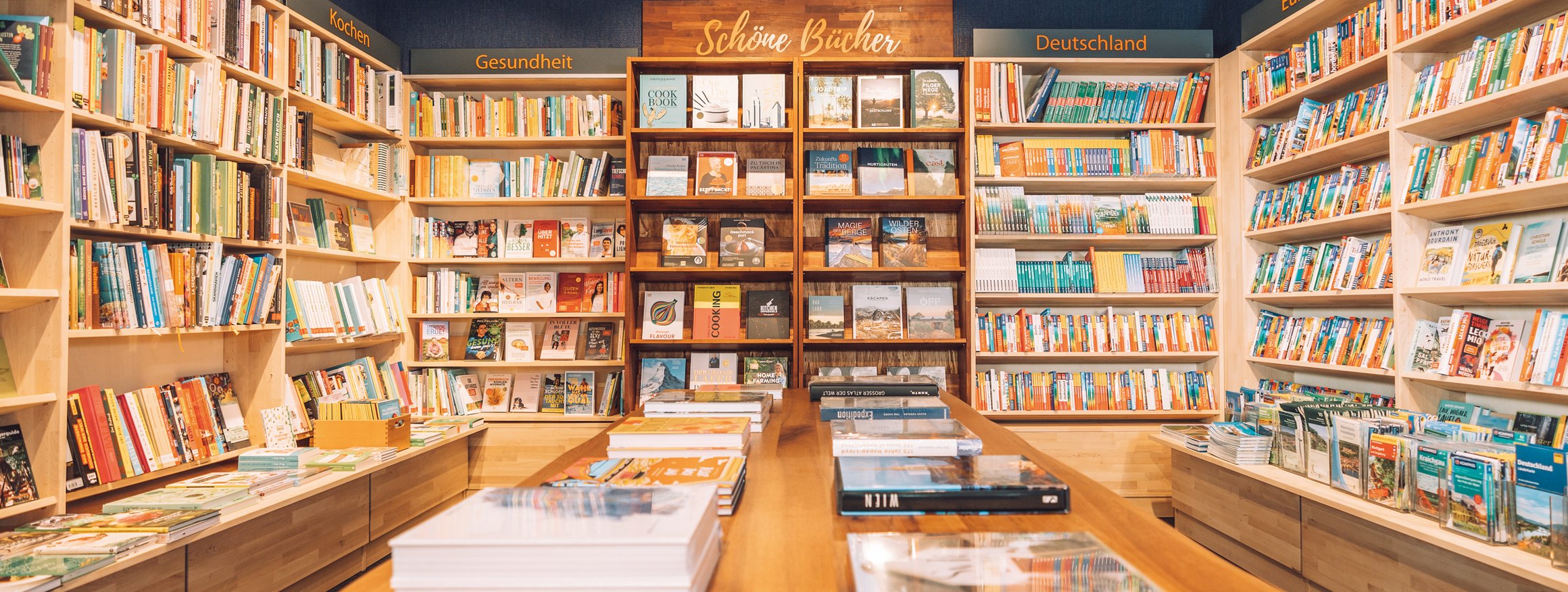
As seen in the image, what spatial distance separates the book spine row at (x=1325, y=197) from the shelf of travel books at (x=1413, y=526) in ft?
3.73

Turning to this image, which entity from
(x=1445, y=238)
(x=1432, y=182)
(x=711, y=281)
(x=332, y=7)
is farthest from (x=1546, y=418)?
(x=332, y=7)

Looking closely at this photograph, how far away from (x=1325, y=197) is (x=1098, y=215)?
0.98 meters

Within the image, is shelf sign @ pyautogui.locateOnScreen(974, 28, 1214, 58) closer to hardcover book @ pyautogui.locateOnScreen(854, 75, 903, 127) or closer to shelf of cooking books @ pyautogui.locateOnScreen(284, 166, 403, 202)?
hardcover book @ pyautogui.locateOnScreen(854, 75, 903, 127)

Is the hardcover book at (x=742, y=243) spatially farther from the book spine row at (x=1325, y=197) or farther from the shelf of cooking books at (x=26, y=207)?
the shelf of cooking books at (x=26, y=207)

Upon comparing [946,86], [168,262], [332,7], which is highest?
[332,7]

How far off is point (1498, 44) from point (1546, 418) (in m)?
1.20

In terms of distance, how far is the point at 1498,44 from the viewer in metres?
2.57

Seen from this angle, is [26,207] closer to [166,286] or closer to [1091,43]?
[166,286]

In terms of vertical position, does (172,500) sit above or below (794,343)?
below

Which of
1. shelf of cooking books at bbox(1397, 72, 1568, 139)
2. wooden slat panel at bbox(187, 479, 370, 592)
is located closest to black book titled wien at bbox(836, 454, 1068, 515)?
wooden slat panel at bbox(187, 479, 370, 592)

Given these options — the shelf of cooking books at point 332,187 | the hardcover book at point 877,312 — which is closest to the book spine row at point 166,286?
the shelf of cooking books at point 332,187

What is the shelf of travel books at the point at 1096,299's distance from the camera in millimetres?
4062

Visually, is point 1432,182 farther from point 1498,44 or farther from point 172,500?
point 172,500

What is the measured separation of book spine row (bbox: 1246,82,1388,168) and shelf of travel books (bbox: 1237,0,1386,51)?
348mm
